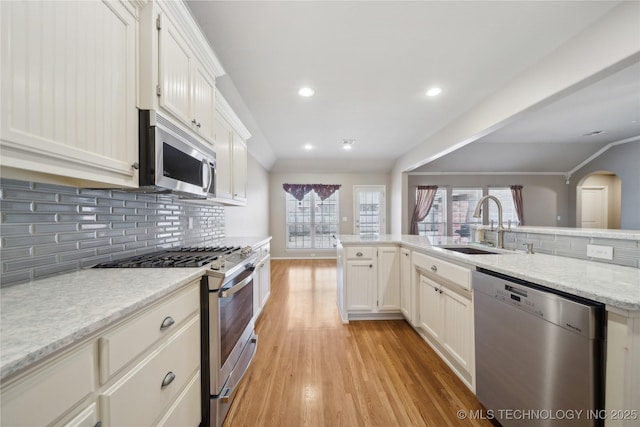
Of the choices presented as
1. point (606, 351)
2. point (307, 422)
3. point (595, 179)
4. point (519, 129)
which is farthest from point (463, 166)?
point (307, 422)

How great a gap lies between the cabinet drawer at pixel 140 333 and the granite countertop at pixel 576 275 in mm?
1585

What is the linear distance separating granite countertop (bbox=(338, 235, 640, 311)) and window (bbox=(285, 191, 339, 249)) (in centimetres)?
489

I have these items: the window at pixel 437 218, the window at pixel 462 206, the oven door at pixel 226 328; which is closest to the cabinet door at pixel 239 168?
the oven door at pixel 226 328

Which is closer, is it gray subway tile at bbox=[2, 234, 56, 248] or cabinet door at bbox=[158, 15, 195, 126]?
gray subway tile at bbox=[2, 234, 56, 248]

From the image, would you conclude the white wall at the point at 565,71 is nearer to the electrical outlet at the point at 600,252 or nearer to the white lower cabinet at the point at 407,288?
the electrical outlet at the point at 600,252

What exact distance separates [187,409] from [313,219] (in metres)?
5.49

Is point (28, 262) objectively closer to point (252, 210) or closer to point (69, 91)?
point (69, 91)

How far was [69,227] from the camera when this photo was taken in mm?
1078

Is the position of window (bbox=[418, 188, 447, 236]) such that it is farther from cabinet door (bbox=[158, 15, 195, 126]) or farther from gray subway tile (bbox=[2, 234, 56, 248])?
gray subway tile (bbox=[2, 234, 56, 248])

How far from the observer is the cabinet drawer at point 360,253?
2.50 meters

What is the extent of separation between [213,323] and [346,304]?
1.61 m

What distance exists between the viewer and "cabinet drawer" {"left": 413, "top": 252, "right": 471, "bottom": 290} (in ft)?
4.92

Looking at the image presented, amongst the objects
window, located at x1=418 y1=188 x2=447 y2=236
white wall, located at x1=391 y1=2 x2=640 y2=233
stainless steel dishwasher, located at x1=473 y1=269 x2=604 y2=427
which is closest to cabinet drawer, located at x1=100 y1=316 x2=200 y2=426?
→ stainless steel dishwasher, located at x1=473 y1=269 x2=604 y2=427

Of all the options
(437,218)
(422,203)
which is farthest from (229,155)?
(437,218)
